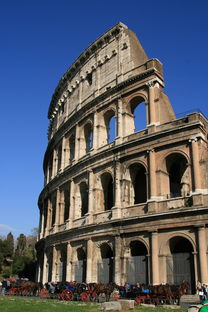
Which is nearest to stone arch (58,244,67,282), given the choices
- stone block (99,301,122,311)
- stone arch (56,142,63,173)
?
stone arch (56,142,63,173)

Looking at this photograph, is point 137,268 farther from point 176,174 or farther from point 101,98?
point 101,98

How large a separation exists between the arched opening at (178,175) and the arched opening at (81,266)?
7343 mm

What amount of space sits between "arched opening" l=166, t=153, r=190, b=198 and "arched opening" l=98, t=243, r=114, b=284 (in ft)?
17.4

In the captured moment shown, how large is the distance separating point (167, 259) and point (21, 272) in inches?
1360

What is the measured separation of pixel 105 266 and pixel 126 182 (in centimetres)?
519

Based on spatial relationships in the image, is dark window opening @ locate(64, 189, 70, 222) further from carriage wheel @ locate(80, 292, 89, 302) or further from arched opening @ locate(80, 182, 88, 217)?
carriage wheel @ locate(80, 292, 89, 302)

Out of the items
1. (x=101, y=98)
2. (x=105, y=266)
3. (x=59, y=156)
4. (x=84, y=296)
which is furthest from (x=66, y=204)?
(x=84, y=296)

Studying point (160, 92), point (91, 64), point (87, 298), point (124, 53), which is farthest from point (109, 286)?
point (91, 64)

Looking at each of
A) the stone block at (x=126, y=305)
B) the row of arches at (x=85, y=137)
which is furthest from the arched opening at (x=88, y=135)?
the stone block at (x=126, y=305)

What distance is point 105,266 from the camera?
21.3 metres

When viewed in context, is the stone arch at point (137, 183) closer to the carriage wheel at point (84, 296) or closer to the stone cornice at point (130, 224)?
the stone cornice at point (130, 224)

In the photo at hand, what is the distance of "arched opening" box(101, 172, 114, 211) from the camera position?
2373cm

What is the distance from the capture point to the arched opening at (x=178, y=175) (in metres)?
19.8

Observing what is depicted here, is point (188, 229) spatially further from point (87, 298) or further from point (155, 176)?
point (87, 298)
